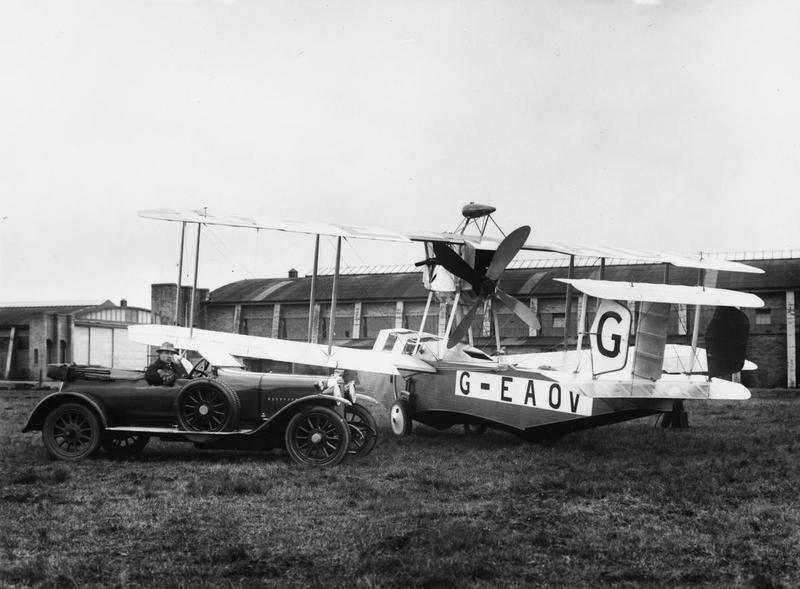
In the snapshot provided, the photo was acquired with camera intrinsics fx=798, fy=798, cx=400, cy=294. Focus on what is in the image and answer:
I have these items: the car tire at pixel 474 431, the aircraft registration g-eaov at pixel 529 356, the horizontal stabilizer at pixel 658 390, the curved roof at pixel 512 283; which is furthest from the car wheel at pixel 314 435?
the curved roof at pixel 512 283

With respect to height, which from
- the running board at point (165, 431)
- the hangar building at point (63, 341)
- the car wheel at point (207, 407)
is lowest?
the hangar building at point (63, 341)

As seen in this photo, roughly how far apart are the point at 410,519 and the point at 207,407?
13.2 ft

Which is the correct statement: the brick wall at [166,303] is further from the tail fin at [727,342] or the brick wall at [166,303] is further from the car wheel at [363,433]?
the tail fin at [727,342]

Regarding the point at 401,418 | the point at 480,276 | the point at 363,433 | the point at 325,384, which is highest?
the point at 480,276

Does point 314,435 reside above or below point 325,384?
below

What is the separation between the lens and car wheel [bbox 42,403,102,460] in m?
10.3

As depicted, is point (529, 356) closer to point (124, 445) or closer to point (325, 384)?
point (325, 384)

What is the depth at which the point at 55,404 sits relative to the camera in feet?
34.2

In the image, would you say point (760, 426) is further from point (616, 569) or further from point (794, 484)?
point (616, 569)

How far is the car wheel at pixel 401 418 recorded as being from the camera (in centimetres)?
1360

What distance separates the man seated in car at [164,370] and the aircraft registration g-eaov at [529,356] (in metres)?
1.44

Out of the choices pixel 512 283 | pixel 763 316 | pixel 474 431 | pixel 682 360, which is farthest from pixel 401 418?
pixel 512 283

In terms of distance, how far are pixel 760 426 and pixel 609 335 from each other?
625 cm

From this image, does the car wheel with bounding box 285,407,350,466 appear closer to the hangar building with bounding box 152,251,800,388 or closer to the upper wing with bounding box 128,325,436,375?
the upper wing with bounding box 128,325,436,375
